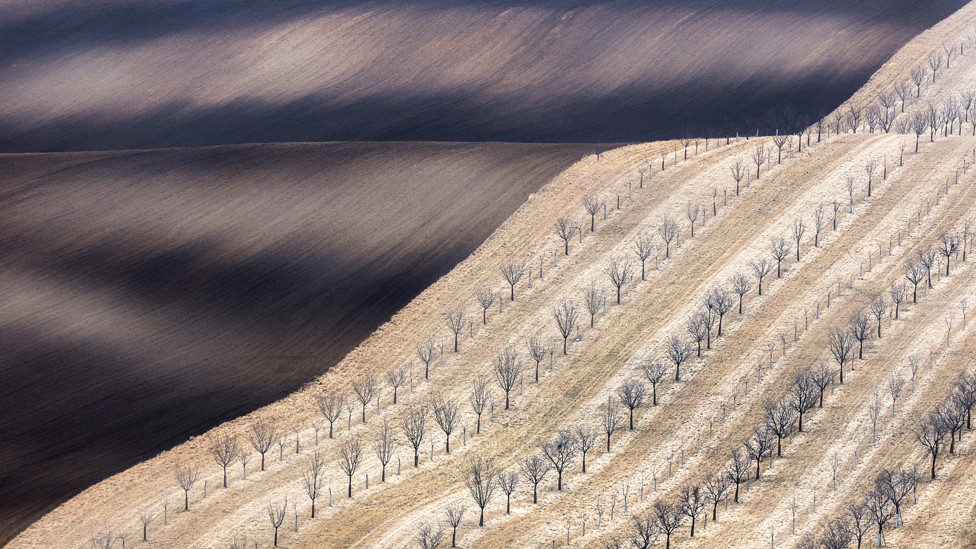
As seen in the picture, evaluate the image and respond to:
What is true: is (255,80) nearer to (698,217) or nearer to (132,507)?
(698,217)

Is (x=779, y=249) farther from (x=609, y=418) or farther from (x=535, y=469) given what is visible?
(x=535, y=469)

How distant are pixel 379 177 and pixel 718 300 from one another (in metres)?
39.1

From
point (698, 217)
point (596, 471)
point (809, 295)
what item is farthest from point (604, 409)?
point (698, 217)

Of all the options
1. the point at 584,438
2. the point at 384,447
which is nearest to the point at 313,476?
the point at 384,447

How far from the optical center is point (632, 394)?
7438cm

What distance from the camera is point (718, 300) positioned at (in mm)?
81062

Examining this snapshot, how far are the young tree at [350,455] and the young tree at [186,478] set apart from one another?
9752 millimetres

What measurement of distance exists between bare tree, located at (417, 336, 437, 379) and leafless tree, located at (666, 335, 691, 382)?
18188 mm

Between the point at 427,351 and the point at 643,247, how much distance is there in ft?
73.5

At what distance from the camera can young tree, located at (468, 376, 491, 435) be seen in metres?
74.0

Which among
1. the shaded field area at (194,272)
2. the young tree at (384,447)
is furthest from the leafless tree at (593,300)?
the young tree at (384,447)

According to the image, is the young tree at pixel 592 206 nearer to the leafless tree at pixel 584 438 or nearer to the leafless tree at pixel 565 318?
the leafless tree at pixel 565 318

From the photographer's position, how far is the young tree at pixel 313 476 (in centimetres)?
6638

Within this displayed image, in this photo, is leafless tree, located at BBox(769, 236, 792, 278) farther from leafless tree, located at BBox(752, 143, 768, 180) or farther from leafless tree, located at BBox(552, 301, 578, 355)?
leafless tree, located at BBox(552, 301, 578, 355)
